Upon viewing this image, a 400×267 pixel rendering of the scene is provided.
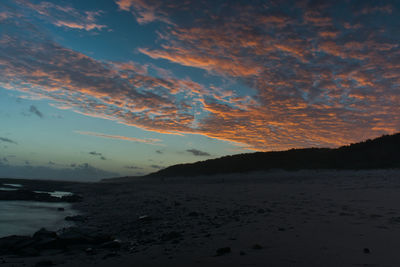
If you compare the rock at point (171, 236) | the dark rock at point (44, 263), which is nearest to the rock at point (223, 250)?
the rock at point (171, 236)

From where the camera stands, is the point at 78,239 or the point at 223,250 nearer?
the point at 223,250

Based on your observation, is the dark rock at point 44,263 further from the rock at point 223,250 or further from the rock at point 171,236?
the rock at point 223,250

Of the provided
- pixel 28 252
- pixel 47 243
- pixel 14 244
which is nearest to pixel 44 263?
pixel 28 252

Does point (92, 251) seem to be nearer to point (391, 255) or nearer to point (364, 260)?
point (364, 260)

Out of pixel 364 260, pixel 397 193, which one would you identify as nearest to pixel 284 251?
pixel 364 260

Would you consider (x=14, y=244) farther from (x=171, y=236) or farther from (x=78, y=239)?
(x=171, y=236)

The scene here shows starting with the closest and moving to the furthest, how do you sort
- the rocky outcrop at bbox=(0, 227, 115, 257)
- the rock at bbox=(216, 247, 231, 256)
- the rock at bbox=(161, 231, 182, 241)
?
the rock at bbox=(216, 247, 231, 256)
the rocky outcrop at bbox=(0, 227, 115, 257)
the rock at bbox=(161, 231, 182, 241)

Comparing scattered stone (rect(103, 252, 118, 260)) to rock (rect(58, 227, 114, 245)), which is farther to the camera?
rock (rect(58, 227, 114, 245))

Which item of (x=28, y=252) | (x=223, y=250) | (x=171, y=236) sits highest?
(x=223, y=250)

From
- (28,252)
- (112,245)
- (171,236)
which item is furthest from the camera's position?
(171,236)

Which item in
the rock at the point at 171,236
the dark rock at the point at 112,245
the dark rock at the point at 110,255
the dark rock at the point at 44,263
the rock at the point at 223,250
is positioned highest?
the rock at the point at 223,250

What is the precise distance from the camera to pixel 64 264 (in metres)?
6.25

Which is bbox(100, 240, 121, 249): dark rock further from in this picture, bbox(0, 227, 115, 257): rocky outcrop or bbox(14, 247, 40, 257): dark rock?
bbox(14, 247, 40, 257): dark rock

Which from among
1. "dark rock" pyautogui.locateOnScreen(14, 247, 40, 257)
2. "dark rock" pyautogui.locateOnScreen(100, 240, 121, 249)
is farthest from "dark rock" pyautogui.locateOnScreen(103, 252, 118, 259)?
"dark rock" pyautogui.locateOnScreen(14, 247, 40, 257)
